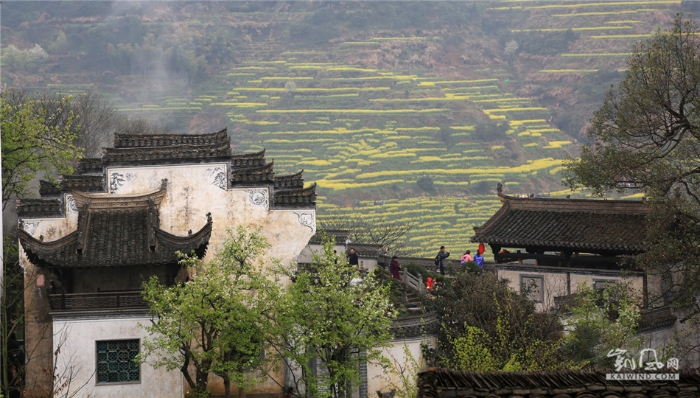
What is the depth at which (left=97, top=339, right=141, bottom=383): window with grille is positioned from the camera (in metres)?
33.4

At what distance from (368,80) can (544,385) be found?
523 feet

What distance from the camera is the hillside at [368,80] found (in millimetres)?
136750

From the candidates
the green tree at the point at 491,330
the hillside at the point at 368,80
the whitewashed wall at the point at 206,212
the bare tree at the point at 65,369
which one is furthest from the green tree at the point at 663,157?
the hillside at the point at 368,80

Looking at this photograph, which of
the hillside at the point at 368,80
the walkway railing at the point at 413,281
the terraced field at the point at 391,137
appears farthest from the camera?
the hillside at the point at 368,80

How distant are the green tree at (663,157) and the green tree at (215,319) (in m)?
13.2

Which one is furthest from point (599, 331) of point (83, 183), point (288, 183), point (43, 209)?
point (43, 209)

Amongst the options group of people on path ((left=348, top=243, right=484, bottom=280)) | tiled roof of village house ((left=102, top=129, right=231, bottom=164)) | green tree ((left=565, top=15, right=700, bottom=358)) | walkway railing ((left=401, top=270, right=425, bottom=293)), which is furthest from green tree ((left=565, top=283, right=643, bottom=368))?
tiled roof of village house ((left=102, top=129, right=231, bottom=164))

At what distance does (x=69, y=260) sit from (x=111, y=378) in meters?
3.71

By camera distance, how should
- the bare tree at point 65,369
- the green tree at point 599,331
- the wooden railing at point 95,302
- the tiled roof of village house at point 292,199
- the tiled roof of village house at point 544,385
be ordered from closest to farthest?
the tiled roof of village house at point 544,385 < the green tree at point 599,331 < the bare tree at point 65,369 < the wooden railing at point 95,302 < the tiled roof of village house at point 292,199

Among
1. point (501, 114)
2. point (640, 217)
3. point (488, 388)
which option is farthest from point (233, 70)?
point (488, 388)

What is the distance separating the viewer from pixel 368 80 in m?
173

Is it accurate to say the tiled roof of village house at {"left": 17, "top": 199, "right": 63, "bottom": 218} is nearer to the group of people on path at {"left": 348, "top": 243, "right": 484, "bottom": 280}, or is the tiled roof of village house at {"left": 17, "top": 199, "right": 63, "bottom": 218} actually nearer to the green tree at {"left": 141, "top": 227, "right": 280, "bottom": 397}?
the green tree at {"left": 141, "top": 227, "right": 280, "bottom": 397}

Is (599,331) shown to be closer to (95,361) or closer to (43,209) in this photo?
(95,361)

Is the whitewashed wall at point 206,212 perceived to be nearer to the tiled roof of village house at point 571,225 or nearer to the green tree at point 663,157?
the tiled roof of village house at point 571,225
